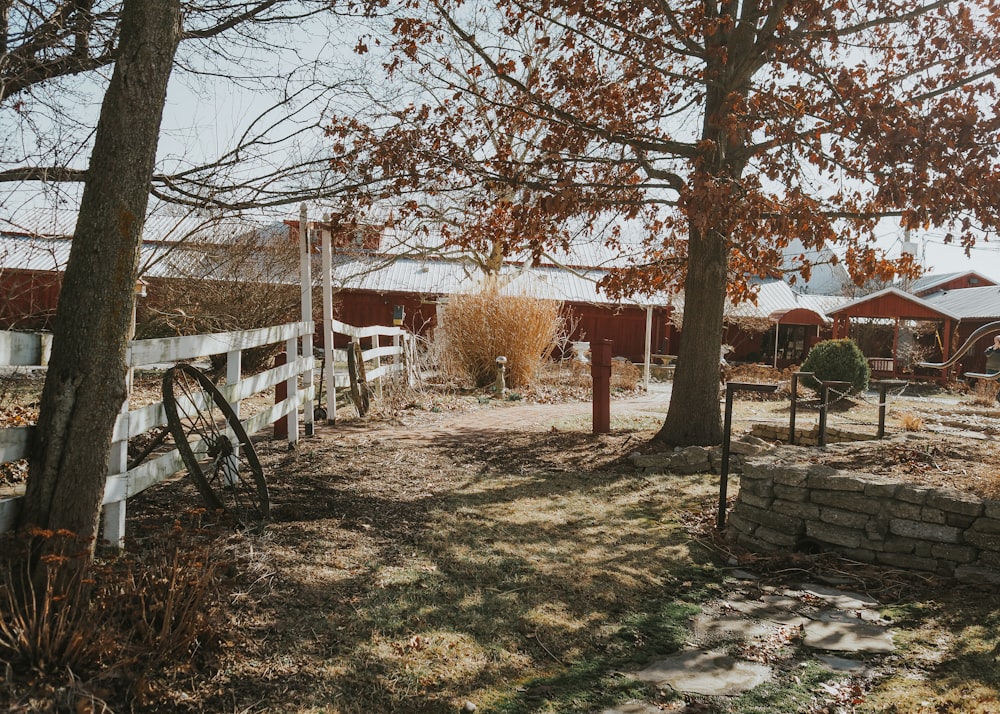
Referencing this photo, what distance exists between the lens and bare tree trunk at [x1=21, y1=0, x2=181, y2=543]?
3.19m

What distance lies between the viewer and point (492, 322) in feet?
45.8

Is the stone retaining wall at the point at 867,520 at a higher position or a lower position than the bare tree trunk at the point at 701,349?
lower

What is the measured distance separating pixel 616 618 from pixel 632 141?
17.2 ft

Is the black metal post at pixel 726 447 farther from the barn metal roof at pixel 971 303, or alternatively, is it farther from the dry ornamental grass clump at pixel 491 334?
the barn metal roof at pixel 971 303

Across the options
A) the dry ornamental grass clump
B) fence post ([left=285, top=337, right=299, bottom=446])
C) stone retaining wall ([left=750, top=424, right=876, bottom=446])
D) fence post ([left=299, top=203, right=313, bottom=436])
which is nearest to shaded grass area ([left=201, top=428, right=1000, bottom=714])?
fence post ([left=285, top=337, right=299, bottom=446])

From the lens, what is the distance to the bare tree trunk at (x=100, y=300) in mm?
3188

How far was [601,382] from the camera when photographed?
941 cm

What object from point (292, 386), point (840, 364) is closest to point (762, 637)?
point (292, 386)

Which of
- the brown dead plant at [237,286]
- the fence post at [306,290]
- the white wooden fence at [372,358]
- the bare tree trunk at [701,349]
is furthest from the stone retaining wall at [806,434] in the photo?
the brown dead plant at [237,286]

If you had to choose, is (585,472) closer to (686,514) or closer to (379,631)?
(686,514)

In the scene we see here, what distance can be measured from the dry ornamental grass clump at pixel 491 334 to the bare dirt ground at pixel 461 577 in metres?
5.59

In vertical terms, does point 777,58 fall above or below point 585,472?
above

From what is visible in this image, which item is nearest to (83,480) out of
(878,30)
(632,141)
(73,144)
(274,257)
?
(73,144)

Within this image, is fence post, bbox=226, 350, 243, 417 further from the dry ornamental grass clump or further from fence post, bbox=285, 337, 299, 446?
the dry ornamental grass clump
